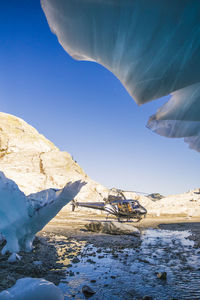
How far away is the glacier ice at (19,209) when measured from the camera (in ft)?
17.1

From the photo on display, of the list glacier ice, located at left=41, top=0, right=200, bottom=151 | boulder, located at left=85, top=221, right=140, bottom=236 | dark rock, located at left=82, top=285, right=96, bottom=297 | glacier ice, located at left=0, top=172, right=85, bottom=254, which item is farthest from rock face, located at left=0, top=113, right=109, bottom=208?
glacier ice, located at left=41, top=0, right=200, bottom=151

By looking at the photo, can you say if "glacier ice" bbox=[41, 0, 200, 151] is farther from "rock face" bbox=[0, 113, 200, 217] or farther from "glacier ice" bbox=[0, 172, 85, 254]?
"rock face" bbox=[0, 113, 200, 217]

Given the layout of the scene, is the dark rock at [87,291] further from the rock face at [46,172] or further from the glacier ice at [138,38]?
the rock face at [46,172]

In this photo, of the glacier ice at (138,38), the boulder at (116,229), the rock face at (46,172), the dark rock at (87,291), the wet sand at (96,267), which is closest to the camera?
the glacier ice at (138,38)

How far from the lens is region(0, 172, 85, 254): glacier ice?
17.1 ft

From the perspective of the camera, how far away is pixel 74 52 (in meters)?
2.81

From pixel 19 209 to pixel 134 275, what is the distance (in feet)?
12.0

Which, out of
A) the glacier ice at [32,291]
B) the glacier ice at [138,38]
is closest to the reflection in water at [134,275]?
the glacier ice at [32,291]

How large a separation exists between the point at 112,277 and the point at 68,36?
4730mm

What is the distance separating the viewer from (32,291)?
7.79 ft

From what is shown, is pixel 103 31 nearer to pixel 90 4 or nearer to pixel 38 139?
pixel 90 4

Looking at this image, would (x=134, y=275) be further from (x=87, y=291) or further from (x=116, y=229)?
(x=116, y=229)

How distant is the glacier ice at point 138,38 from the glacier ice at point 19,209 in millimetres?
3594

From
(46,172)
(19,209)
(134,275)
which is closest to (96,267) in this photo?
(134,275)
